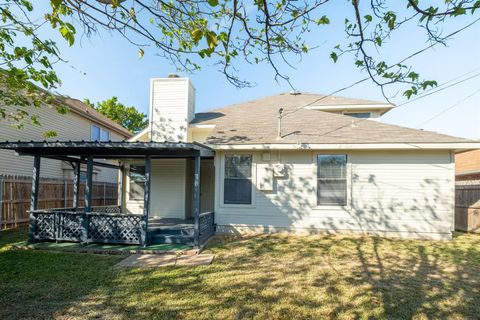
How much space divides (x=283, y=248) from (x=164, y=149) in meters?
3.79

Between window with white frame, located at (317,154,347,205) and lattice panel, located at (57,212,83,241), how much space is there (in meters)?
6.61

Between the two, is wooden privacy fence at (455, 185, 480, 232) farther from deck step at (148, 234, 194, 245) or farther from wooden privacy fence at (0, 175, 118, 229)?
wooden privacy fence at (0, 175, 118, 229)

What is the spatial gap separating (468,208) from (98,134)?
60.3ft

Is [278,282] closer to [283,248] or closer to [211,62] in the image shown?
[283,248]

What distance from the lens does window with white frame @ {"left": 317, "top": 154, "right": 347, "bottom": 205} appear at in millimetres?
8766

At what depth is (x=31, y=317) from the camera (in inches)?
141

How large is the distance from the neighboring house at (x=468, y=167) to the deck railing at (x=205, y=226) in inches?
492

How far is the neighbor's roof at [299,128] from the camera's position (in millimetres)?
8648

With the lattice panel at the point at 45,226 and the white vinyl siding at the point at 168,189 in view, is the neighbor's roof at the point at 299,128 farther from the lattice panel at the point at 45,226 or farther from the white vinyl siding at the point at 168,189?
the lattice panel at the point at 45,226

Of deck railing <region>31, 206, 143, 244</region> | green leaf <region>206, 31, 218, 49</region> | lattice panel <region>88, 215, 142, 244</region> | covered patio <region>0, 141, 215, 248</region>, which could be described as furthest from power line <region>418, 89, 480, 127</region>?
deck railing <region>31, 206, 143, 244</region>

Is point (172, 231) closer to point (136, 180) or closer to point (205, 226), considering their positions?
point (205, 226)

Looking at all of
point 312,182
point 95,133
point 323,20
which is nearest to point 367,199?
point 312,182

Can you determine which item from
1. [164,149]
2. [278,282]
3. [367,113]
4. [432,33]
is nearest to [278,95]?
[367,113]

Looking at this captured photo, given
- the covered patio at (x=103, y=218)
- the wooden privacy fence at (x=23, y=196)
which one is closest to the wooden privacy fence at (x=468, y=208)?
the covered patio at (x=103, y=218)
